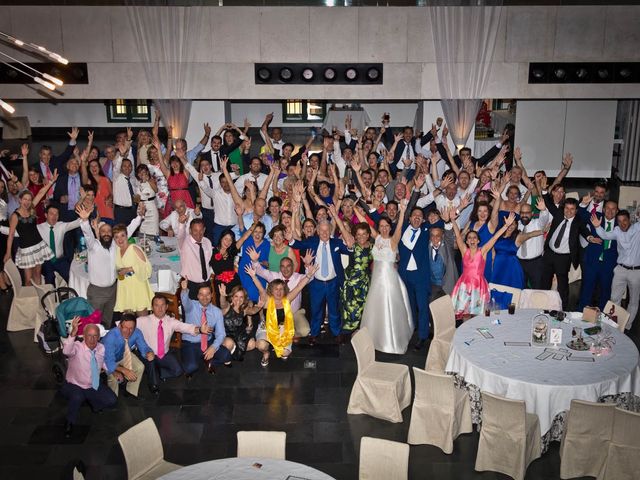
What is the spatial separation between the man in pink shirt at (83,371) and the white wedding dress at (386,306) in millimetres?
2895

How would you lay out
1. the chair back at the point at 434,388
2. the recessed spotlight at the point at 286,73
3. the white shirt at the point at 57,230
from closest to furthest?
the chair back at the point at 434,388 → the white shirt at the point at 57,230 → the recessed spotlight at the point at 286,73

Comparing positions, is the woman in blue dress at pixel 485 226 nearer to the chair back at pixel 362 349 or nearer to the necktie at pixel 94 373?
the chair back at pixel 362 349

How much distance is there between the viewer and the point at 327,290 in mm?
7930

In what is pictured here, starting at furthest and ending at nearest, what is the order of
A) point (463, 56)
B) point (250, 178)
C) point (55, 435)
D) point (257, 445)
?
point (463, 56), point (250, 178), point (55, 435), point (257, 445)

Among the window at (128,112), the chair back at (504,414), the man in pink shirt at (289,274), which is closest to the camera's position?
the chair back at (504,414)

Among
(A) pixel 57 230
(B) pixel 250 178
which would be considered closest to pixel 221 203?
(B) pixel 250 178

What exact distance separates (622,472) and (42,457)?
4.78 m

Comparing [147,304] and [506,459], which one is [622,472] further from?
[147,304]

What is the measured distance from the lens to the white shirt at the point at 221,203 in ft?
30.9

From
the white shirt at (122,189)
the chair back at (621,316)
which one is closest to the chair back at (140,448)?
the chair back at (621,316)

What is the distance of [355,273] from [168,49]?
7.20 meters

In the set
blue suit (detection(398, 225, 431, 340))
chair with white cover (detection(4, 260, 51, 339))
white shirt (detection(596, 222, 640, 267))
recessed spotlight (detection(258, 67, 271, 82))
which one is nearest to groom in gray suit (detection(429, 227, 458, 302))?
blue suit (detection(398, 225, 431, 340))

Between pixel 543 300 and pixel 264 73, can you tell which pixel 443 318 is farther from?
pixel 264 73

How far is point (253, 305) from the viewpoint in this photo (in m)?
8.09
